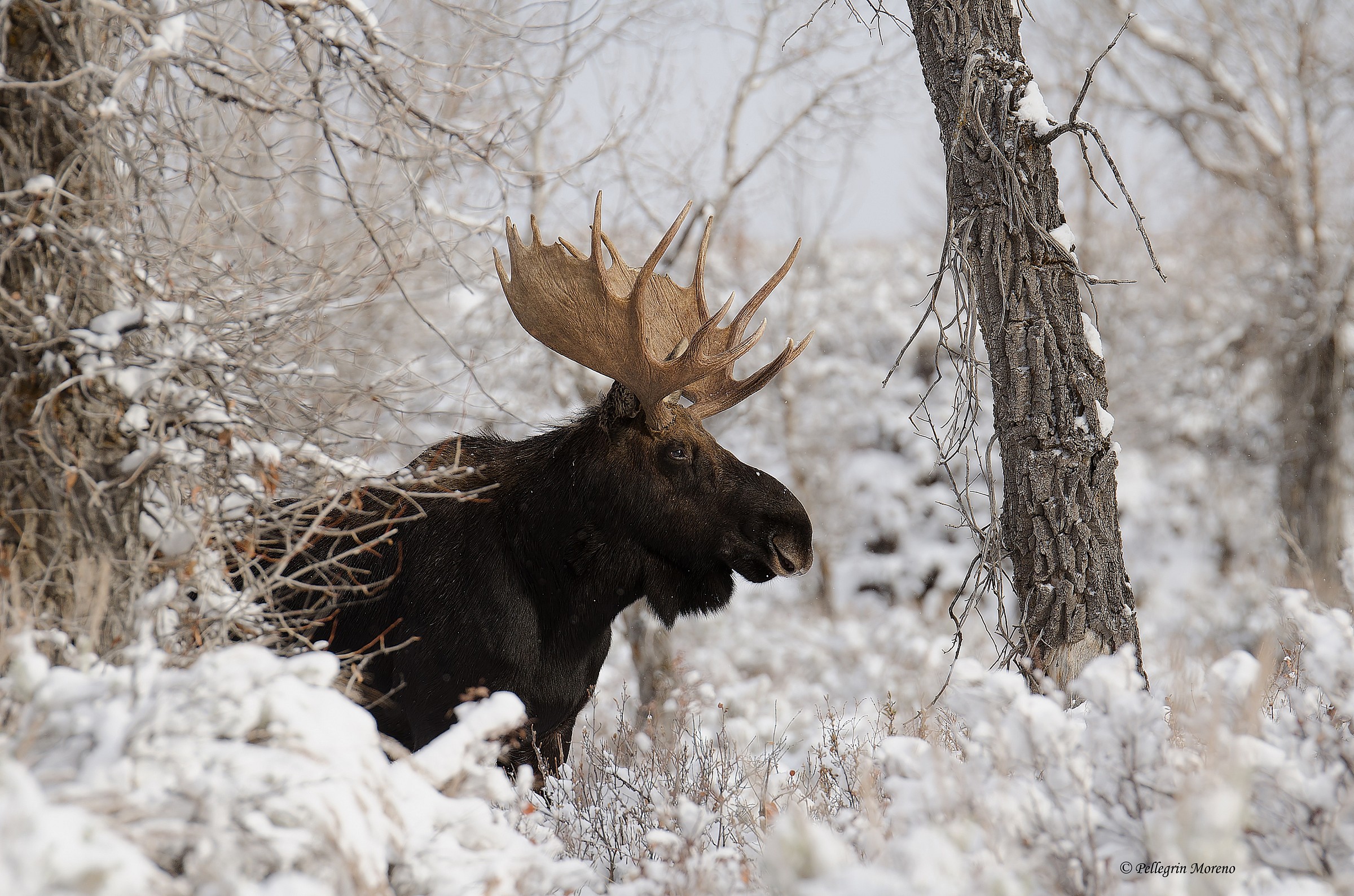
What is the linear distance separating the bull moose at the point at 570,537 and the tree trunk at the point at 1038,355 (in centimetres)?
83

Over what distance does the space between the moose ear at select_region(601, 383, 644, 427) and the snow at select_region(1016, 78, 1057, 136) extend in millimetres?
1797

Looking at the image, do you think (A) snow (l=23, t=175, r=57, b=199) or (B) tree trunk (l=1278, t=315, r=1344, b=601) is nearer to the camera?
(A) snow (l=23, t=175, r=57, b=199)

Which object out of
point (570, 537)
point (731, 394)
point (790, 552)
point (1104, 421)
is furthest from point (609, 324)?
point (1104, 421)

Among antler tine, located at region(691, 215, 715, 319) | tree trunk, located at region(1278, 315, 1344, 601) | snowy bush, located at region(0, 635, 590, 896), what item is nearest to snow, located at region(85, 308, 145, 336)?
snowy bush, located at region(0, 635, 590, 896)

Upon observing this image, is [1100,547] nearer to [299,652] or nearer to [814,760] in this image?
[814,760]

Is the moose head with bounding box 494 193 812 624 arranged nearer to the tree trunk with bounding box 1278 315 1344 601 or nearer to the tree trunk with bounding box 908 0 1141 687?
the tree trunk with bounding box 908 0 1141 687

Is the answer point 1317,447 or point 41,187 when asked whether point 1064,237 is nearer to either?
point 41,187

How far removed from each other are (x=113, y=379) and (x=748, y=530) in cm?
226

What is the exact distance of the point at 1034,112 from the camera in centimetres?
347

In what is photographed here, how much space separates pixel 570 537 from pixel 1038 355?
1.91 metres

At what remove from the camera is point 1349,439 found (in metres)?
12.6

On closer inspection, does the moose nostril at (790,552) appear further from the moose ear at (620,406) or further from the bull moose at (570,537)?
the moose ear at (620,406)

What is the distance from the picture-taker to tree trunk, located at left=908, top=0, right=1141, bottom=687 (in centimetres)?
353

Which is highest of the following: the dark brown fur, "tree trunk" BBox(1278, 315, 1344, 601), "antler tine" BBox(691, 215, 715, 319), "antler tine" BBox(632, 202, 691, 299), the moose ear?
"tree trunk" BBox(1278, 315, 1344, 601)
